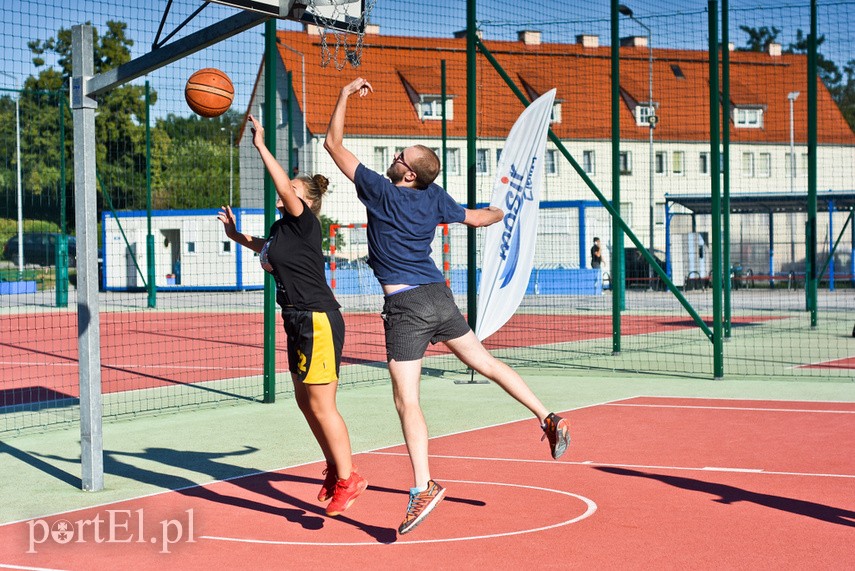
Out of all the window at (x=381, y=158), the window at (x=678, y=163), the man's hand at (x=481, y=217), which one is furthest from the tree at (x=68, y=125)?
the window at (x=678, y=163)

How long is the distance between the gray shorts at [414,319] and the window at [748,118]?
4434 cm

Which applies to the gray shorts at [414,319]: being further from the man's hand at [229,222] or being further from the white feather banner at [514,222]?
the white feather banner at [514,222]

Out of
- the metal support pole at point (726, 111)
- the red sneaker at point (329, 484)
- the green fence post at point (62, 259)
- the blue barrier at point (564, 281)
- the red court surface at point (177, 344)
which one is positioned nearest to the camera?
the red sneaker at point (329, 484)


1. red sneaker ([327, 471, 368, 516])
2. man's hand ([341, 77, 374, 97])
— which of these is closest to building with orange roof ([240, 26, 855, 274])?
man's hand ([341, 77, 374, 97])

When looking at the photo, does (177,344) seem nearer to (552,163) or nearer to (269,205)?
(269,205)

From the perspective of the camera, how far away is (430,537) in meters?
5.76

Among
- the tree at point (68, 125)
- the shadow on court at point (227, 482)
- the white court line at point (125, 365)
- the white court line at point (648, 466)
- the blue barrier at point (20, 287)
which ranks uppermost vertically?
the tree at point (68, 125)

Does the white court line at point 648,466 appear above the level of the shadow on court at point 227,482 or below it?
above

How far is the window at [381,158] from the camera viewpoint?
110 feet

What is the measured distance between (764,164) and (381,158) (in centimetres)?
2138

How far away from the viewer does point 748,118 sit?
49.2m

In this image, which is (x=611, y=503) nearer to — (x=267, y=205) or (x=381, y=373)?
(x=267, y=205)

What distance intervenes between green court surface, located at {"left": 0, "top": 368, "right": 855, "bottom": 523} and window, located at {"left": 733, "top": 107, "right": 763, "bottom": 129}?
38.3 meters

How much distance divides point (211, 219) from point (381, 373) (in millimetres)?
25047
